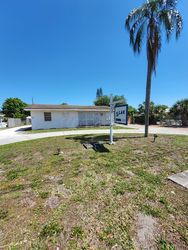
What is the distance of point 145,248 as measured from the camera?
5.31 feet

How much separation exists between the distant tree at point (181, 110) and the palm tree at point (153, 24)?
576 inches

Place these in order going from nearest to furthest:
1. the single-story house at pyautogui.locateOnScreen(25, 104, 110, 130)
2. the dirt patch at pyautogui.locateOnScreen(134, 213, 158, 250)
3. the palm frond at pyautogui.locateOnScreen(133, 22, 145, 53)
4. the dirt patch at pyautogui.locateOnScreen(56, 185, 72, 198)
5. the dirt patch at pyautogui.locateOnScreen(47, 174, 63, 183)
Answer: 1. the dirt patch at pyautogui.locateOnScreen(134, 213, 158, 250)
2. the dirt patch at pyautogui.locateOnScreen(56, 185, 72, 198)
3. the dirt patch at pyautogui.locateOnScreen(47, 174, 63, 183)
4. the palm frond at pyautogui.locateOnScreen(133, 22, 145, 53)
5. the single-story house at pyautogui.locateOnScreen(25, 104, 110, 130)

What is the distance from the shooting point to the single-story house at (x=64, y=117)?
15.8 meters

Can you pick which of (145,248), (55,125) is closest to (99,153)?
(145,248)

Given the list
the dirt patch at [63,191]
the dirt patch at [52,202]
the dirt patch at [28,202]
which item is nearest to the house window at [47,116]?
the dirt patch at [63,191]

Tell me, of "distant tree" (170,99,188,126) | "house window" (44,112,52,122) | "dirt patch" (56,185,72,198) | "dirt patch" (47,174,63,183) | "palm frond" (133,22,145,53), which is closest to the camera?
"dirt patch" (56,185,72,198)

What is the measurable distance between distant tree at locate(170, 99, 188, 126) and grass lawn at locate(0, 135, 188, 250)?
61.1 ft

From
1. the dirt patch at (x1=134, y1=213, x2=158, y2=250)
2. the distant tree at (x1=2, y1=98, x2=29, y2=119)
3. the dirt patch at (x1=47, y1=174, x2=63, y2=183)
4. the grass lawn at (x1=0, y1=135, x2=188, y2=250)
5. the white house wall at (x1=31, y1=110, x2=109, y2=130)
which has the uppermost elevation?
the distant tree at (x1=2, y1=98, x2=29, y2=119)

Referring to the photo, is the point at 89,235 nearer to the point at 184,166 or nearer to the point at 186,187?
the point at 186,187

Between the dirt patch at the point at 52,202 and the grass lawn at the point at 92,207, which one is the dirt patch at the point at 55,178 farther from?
the dirt patch at the point at 52,202

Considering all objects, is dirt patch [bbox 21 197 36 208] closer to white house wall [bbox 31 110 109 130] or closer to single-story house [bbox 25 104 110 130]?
single-story house [bbox 25 104 110 130]

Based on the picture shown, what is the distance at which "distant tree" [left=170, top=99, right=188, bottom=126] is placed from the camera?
19.1 meters

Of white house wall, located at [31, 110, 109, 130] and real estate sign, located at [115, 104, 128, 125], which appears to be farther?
white house wall, located at [31, 110, 109, 130]

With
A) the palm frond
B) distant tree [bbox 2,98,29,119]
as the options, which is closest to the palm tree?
the palm frond
